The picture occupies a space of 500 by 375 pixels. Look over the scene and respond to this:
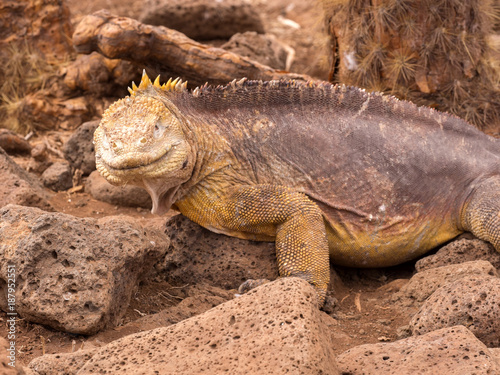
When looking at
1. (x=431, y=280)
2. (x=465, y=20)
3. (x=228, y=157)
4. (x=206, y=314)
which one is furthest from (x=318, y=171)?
(x=465, y=20)

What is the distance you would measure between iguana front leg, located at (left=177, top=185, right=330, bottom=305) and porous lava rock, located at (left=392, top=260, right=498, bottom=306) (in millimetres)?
616

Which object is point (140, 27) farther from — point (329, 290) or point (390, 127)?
point (329, 290)

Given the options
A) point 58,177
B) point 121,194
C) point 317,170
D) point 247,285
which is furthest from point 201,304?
point 58,177

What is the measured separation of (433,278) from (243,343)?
7.01ft

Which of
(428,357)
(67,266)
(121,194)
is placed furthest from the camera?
(121,194)

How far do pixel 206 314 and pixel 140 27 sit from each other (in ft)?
13.9

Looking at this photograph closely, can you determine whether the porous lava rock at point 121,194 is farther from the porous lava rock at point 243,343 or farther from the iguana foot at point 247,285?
the porous lava rock at point 243,343

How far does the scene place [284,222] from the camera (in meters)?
4.92

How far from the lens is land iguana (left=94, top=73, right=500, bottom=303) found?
15.8 ft

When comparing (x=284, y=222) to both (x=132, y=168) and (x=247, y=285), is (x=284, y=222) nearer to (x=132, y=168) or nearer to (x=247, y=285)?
(x=247, y=285)

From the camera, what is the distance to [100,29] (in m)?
6.93

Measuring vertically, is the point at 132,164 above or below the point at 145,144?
below

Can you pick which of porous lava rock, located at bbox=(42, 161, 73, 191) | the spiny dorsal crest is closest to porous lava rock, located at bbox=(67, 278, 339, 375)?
the spiny dorsal crest

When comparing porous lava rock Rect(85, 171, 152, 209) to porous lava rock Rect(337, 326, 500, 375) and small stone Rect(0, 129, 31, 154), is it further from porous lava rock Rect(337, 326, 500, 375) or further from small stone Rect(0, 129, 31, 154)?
porous lava rock Rect(337, 326, 500, 375)
